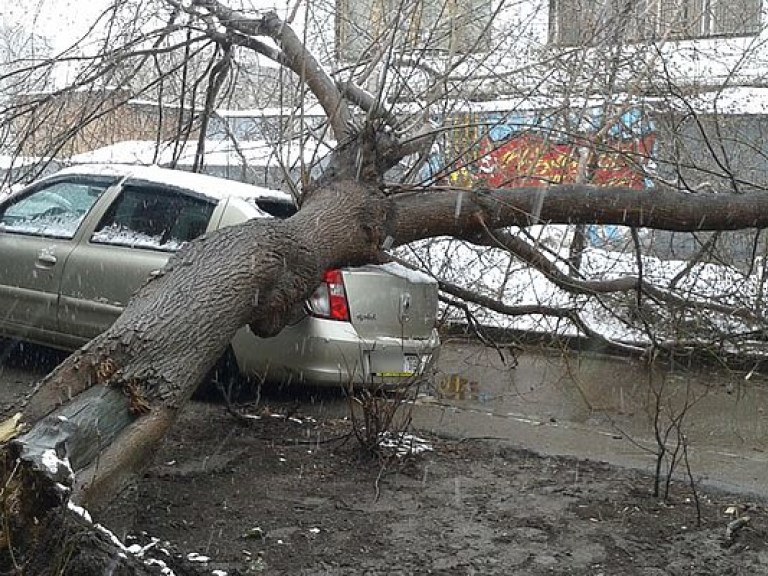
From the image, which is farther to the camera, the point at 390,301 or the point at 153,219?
the point at 153,219

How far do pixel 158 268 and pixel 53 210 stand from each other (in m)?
1.44

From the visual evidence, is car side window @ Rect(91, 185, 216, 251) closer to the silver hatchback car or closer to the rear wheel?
the silver hatchback car

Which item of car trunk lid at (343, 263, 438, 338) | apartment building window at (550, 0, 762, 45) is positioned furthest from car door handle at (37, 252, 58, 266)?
apartment building window at (550, 0, 762, 45)

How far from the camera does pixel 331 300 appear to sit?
6672 mm

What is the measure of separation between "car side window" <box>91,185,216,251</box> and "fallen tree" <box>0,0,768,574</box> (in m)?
0.94

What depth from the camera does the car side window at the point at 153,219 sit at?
22.5 ft

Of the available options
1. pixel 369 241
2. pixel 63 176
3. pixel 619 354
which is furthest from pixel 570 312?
pixel 63 176

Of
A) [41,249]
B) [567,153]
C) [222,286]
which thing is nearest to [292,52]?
[41,249]

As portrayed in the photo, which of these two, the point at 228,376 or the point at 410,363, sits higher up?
the point at 410,363

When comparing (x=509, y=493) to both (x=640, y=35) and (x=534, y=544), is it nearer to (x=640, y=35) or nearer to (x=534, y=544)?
(x=534, y=544)

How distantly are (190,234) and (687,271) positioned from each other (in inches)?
170

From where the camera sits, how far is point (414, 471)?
552cm

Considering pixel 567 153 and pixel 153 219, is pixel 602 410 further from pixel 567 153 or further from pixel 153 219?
pixel 153 219

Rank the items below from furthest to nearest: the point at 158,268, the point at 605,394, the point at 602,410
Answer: the point at 605,394, the point at 602,410, the point at 158,268
